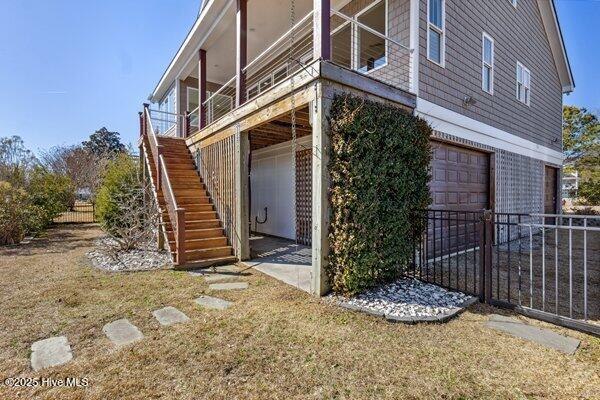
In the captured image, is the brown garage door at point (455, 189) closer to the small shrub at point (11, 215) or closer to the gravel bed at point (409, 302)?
the gravel bed at point (409, 302)

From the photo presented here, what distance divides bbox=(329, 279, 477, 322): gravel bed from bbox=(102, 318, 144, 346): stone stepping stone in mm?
2645

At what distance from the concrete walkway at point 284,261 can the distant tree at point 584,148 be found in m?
20.9

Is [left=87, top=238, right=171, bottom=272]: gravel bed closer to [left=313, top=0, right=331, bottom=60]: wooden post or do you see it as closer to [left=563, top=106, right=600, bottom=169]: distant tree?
[left=313, top=0, right=331, bottom=60]: wooden post

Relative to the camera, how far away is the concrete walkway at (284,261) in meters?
5.70

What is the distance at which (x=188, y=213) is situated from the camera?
25.4 ft

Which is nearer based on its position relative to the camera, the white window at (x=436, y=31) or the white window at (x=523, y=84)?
the white window at (x=436, y=31)

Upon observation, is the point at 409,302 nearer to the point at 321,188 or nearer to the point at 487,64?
the point at 321,188

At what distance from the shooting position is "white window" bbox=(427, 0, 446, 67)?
6598 mm

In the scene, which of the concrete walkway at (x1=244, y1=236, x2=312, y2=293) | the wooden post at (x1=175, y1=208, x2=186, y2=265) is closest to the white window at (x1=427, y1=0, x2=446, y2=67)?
the concrete walkway at (x1=244, y1=236, x2=312, y2=293)

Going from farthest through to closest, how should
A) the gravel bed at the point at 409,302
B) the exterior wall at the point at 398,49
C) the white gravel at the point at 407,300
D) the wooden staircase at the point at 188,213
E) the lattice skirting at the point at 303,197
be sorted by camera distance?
the lattice skirting at the point at 303,197 → the wooden staircase at the point at 188,213 → the exterior wall at the point at 398,49 → the white gravel at the point at 407,300 → the gravel bed at the point at 409,302

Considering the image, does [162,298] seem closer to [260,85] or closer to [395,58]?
[395,58]

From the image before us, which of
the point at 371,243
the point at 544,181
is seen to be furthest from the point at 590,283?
the point at 544,181

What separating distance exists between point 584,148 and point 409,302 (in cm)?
2374

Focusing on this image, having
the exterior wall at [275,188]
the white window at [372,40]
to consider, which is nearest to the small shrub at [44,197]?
the exterior wall at [275,188]
